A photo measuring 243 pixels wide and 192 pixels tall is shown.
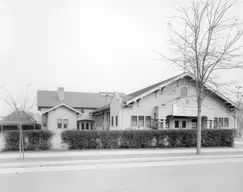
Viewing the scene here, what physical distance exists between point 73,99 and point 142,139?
3279cm

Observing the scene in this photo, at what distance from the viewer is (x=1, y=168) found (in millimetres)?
12008

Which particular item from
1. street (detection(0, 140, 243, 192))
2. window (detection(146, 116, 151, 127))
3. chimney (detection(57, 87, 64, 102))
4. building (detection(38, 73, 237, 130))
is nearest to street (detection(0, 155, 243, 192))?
street (detection(0, 140, 243, 192))

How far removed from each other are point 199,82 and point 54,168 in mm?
10074

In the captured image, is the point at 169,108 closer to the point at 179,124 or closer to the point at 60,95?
the point at 179,124

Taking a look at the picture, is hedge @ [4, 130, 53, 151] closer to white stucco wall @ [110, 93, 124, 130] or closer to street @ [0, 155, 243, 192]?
street @ [0, 155, 243, 192]

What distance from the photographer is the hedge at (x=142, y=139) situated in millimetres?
18734

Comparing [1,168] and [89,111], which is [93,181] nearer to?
[1,168]

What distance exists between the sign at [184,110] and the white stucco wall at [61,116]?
1654 centimetres

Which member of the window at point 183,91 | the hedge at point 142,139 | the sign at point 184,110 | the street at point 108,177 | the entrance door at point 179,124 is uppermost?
the window at point 183,91

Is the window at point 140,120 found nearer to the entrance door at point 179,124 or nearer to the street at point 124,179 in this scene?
the entrance door at point 179,124

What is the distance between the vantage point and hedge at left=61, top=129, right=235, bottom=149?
18.7 metres

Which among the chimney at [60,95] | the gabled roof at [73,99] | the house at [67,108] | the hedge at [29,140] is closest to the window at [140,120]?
the hedge at [29,140]

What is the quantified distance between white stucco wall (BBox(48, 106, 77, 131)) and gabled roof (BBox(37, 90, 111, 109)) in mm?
7531

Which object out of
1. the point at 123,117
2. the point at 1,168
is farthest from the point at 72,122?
the point at 1,168
